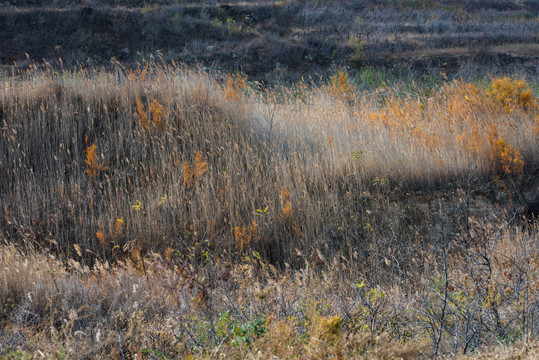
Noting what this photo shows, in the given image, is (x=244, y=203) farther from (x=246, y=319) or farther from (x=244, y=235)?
(x=246, y=319)

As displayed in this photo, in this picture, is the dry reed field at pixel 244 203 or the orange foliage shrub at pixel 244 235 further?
the orange foliage shrub at pixel 244 235

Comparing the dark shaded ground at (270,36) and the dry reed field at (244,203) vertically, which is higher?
the dark shaded ground at (270,36)

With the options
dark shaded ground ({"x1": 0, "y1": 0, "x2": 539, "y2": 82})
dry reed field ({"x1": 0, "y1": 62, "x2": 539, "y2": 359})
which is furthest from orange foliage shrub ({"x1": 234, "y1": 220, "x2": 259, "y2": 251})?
dark shaded ground ({"x1": 0, "y1": 0, "x2": 539, "y2": 82})

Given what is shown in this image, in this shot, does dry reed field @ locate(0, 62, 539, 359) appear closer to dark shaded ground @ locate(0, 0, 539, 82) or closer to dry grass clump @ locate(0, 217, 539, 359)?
dry grass clump @ locate(0, 217, 539, 359)

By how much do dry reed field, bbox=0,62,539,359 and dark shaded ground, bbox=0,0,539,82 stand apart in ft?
36.7

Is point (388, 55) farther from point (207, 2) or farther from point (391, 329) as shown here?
point (391, 329)

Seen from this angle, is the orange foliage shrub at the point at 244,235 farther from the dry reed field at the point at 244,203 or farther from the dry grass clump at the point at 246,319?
the dry grass clump at the point at 246,319

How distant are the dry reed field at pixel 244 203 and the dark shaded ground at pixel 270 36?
11.2m

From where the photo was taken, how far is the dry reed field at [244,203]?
3.09 m

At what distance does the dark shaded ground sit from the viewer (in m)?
19.3

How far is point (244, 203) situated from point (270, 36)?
62.6 feet

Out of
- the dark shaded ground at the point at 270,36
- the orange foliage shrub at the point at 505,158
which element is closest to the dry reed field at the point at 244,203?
the orange foliage shrub at the point at 505,158

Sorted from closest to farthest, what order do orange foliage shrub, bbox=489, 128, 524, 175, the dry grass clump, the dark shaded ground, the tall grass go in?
the dry grass clump → the tall grass → orange foliage shrub, bbox=489, 128, 524, 175 → the dark shaded ground

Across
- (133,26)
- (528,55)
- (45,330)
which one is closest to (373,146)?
(45,330)
